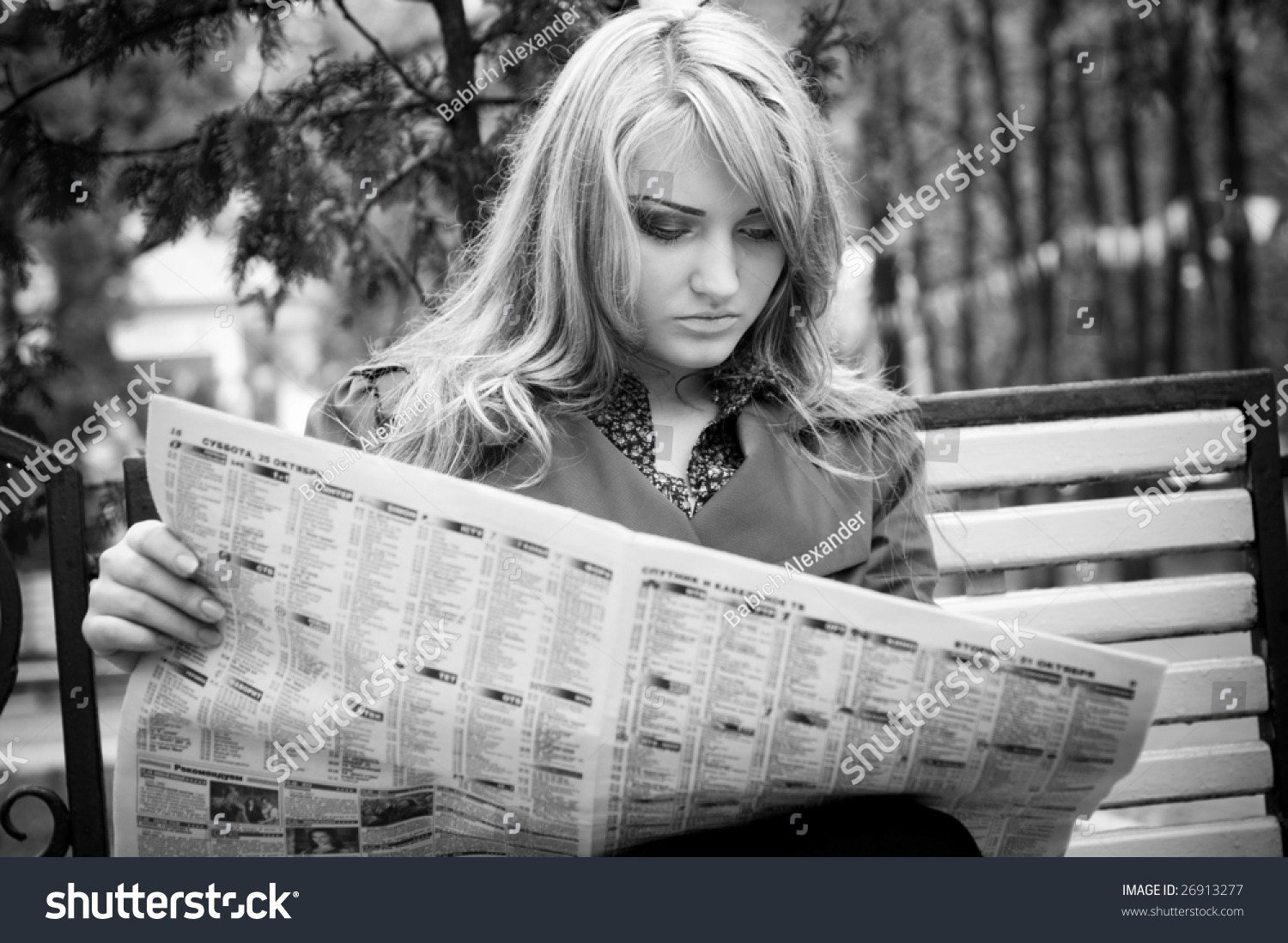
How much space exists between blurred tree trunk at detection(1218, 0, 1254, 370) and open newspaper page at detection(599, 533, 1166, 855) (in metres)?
4.60

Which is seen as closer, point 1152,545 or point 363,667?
point 363,667

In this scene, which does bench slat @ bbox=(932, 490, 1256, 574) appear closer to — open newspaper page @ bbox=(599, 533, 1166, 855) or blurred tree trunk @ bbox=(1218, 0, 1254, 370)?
open newspaper page @ bbox=(599, 533, 1166, 855)

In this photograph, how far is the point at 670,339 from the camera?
1.59m

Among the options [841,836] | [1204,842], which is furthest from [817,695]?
[1204,842]

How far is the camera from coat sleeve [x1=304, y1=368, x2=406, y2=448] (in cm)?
162

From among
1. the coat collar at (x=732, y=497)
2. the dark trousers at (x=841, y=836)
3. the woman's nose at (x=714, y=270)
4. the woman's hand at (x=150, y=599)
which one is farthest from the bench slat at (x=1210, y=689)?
the woman's hand at (x=150, y=599)

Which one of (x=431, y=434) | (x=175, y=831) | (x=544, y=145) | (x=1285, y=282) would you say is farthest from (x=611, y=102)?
(x=1285, y=282)

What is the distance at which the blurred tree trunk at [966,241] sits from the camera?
6473 mm

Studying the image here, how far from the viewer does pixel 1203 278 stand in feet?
20.6

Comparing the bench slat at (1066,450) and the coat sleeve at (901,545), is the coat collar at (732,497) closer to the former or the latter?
the coat sleeve at (901,545)

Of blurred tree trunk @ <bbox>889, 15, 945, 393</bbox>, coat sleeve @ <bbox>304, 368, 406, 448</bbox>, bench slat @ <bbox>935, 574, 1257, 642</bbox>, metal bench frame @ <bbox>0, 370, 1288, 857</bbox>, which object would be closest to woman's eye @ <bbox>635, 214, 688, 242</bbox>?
coat sleeve @ <bbox>304, 368, 406, 448</bbox>

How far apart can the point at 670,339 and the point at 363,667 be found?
0.60 meters

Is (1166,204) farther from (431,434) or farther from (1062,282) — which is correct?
(431,434)

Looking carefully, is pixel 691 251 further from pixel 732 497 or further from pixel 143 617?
pixel 143 617
